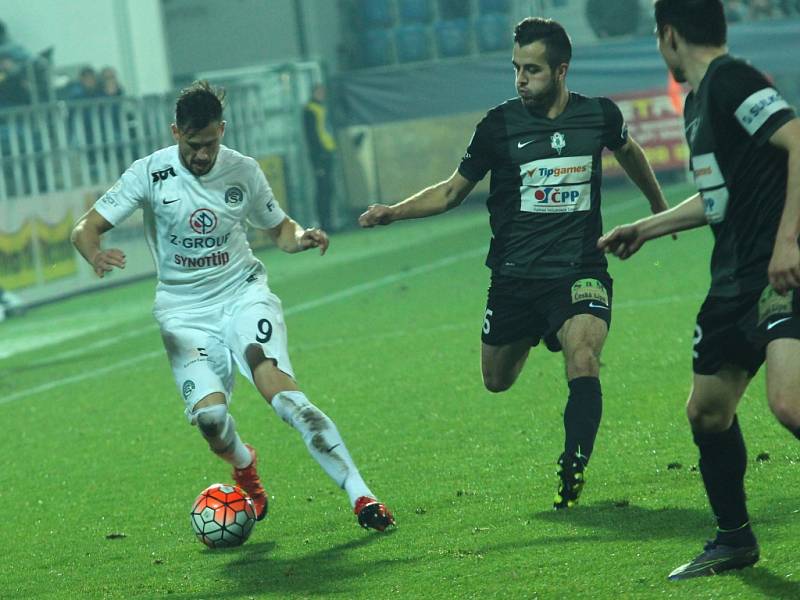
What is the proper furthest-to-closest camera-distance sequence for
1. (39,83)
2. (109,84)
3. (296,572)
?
(39,83) → (109,84) → (296,572)

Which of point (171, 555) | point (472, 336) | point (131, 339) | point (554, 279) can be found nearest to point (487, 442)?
point (554, 279)

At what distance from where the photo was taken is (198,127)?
21.0ft

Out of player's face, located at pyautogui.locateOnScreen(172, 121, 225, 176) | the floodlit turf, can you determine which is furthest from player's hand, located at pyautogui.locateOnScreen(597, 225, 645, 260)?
player's face, located at pyautogui.locateOnScreen(172, 121, 225, 176)

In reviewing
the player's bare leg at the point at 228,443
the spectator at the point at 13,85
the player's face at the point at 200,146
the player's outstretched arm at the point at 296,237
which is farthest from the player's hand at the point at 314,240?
the spectator at the point at 13,85

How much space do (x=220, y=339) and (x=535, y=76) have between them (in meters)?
1.73

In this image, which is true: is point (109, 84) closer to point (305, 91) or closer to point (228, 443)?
point (305, 91)

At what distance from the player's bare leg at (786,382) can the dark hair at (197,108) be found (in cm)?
273

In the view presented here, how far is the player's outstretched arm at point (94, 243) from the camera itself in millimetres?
6398

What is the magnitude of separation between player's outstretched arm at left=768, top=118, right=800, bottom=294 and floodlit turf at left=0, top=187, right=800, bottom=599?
0.93 meters

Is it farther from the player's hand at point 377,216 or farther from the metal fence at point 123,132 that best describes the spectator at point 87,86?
the player's hand at point 377,216

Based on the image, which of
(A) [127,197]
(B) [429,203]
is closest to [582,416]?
(B) [429,203]

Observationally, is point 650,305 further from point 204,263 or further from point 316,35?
point 316,35

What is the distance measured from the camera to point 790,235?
4.41m

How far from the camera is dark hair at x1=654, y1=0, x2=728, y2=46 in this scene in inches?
184
